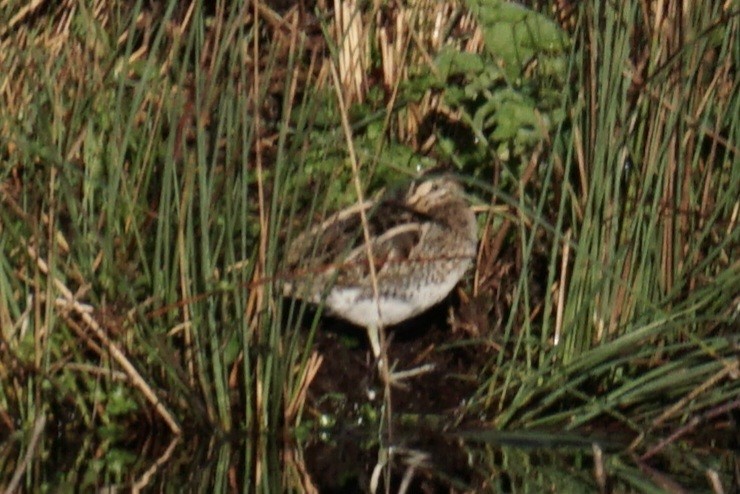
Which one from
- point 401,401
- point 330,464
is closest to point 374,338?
point 401,401

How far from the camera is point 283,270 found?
5.09 m

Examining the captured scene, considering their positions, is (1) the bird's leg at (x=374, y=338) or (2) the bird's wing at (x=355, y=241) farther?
(1) the bird's leg at (x=374, y=338)

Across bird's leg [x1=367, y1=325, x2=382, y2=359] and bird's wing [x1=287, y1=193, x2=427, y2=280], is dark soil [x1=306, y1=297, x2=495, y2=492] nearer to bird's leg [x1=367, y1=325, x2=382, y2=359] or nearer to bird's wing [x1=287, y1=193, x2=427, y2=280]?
bird's leg [x1=367, y1=325, x2=382, y2=359]

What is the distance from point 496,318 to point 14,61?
6.16 ft

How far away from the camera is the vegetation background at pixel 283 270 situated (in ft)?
16.9

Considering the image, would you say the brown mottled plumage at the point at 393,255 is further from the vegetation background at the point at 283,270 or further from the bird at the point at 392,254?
the vegetation background at the point at 283,270

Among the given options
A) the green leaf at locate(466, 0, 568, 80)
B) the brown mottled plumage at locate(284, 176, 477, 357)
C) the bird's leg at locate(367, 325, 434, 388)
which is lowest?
the bird's leg at locate(367, 325, 434, 388)

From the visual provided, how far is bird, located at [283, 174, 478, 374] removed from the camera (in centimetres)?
550

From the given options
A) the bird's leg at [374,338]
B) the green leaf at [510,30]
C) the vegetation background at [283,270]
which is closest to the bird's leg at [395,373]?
the bird's leg at [374,338]

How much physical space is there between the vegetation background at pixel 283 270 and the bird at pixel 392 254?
137 mm

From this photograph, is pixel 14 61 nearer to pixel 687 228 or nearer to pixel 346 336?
pixel 346 336

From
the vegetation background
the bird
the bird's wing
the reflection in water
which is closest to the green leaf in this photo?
the vegetation background

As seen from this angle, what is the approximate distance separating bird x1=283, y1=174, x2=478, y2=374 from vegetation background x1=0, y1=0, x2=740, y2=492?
137mm

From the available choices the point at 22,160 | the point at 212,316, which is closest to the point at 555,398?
the point at 212,316
